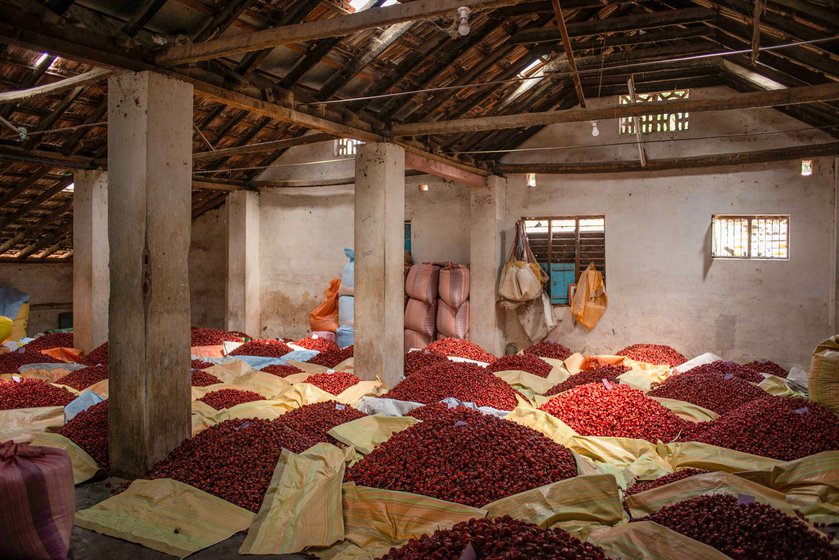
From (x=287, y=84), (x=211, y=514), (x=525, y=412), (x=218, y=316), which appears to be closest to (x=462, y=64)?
(x=287, y=84)

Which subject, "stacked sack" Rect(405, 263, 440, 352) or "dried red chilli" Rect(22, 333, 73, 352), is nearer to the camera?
"dried red chilli" Rect(22, 333, 73, 352)

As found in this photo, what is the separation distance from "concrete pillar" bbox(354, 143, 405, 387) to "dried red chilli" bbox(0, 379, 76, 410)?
270 centimetres

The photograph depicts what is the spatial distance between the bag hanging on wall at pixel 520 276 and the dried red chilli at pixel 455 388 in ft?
8.55

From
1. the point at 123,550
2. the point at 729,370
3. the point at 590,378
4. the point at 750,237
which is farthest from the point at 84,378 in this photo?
the point at 750,237

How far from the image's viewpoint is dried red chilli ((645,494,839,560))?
228cm

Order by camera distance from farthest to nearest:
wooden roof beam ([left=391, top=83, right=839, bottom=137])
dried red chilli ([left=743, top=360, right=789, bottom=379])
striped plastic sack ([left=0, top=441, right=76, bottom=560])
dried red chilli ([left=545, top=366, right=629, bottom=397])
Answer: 1. dried red chilli ([left=743, top=360, right=789, bottom=379])
2. dried red chilli ([left=545, top=366, right=629, bottom=397])
3. wooden roof beam ([left=391, top=83, right=839, bottom=137])
4. striped plastic sack ([left=0, top=441, right=76, bottom=560])

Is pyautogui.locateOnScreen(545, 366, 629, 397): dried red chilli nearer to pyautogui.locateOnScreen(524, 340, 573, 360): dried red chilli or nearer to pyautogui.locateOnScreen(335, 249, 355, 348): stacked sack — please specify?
pyautogui.locateOnScreen(524, 340, 573, 360): dried red chilli

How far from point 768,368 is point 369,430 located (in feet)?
17.0

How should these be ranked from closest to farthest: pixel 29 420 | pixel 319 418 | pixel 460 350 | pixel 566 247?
pixel 319 418, pixel 29 420, pixel 460 350, pixel 566 247

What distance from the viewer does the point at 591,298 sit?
823cm

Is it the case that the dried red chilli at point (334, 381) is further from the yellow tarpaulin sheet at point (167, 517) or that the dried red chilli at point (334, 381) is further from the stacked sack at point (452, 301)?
the stacked sack at point (452, 301)

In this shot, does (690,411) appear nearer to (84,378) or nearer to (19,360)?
(84,378)

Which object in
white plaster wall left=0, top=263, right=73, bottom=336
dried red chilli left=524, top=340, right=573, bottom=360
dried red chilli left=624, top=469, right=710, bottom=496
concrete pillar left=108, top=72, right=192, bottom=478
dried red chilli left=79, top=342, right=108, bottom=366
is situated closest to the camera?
dried red chilli left=624, top=469, right=710, bottom=496

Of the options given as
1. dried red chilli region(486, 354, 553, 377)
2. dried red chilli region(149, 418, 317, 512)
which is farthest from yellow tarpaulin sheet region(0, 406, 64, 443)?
dried red chilli region(486, 354, 553, 377)
